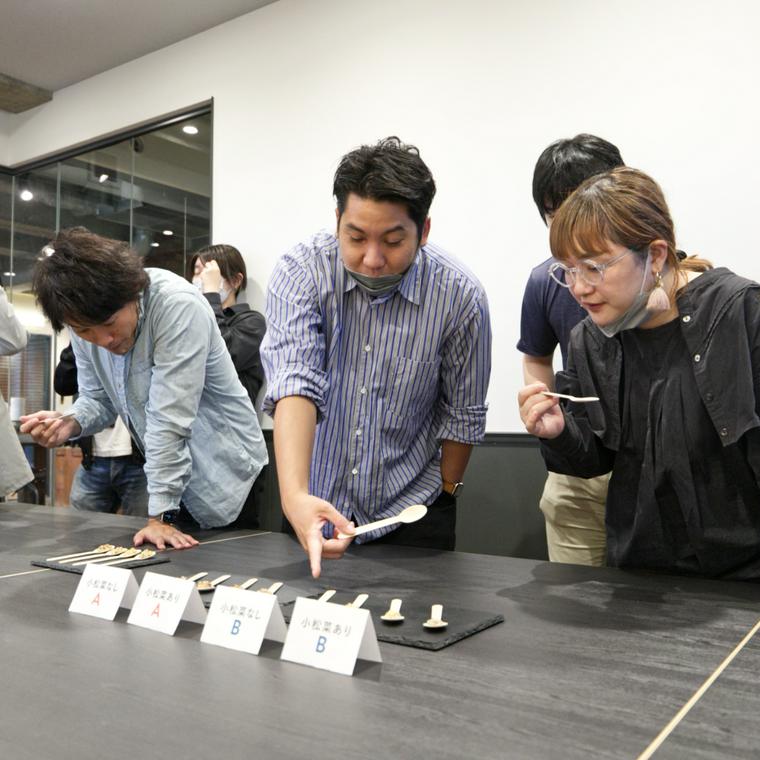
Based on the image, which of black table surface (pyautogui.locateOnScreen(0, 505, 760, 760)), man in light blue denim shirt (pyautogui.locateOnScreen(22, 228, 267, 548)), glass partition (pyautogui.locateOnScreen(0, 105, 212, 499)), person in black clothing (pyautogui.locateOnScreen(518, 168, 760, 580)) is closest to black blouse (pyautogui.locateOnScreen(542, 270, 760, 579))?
person in black clothing (pyautogui.locateOnScreen(518, 168, 760, 580))

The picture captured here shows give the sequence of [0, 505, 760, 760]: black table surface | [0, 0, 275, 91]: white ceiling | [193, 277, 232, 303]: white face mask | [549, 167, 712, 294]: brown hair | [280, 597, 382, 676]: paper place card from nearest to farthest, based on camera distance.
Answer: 1. [0, 505, 760, 760]: black table surface
2. [280, 597, 382, 676]: paper place card
3. [549, 167, 712, 294]: brown hair
4. [193, 277, 232, 303]: white face mask
5. [0, 0, 275, 91]: white ceiling

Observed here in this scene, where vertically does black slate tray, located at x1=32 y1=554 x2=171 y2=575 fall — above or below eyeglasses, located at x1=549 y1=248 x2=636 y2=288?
below

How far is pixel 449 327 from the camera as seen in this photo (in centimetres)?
161

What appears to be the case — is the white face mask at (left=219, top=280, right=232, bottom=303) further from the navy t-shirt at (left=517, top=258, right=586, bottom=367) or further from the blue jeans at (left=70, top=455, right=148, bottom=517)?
the navy t-shirt at (left=517, top=258, right=586, bottom=367)

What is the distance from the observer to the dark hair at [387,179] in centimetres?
136

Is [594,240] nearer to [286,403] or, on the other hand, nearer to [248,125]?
[286,403]

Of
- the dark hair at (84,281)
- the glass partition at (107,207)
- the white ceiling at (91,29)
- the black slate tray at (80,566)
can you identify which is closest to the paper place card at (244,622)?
the black slate tray at (80,566)

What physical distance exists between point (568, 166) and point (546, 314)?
38cm

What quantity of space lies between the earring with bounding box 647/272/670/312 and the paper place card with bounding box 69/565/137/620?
86 centimetres

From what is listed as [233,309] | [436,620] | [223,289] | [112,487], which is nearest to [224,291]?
[223,289]

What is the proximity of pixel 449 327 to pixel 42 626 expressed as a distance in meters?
0.94

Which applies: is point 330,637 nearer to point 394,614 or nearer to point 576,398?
point 394,614

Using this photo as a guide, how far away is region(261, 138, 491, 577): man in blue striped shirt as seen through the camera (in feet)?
4.86

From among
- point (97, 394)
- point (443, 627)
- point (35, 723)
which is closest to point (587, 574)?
point (443, 627)
